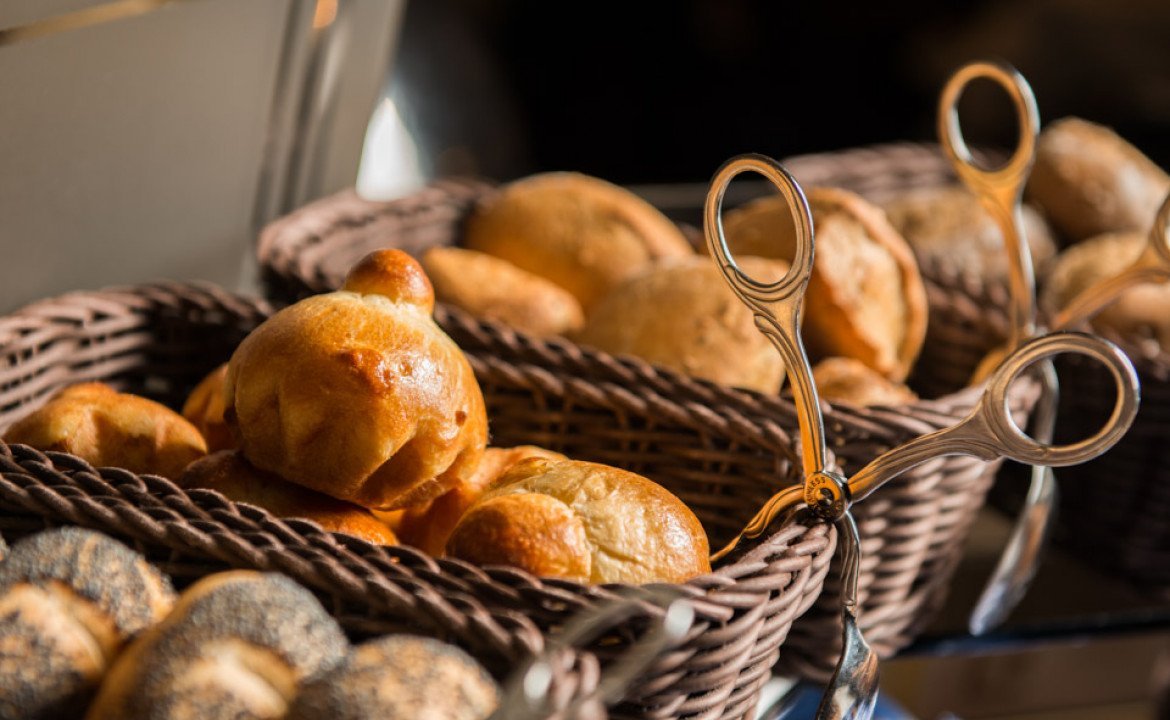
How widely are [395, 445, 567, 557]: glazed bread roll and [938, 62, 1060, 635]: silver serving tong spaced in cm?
49

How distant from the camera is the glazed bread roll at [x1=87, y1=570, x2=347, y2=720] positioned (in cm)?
50

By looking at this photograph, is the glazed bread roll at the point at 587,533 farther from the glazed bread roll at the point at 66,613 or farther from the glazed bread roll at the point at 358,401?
the glazed bread roll at the point at 66,613

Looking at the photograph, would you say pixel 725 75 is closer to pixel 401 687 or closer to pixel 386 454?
pixel 386 454

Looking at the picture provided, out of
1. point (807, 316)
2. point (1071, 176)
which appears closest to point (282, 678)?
point (807, 316)

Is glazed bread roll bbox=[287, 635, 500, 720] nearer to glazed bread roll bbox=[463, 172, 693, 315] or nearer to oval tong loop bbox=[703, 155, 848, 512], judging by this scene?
oval tong loop bbox=[703, 155, 848, 512]

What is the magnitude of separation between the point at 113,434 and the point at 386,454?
206mm

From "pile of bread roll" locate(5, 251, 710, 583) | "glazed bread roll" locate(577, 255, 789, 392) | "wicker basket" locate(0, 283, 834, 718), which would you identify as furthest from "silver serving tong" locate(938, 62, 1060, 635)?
"pile of bread roll" locate(5, 251, 710, 583)

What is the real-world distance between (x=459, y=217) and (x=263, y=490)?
2.15 ft

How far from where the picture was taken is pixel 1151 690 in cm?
115

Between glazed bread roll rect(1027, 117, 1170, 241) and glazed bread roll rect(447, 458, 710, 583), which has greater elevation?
glazed bread roll rect(1027, 117, 1170, 241)

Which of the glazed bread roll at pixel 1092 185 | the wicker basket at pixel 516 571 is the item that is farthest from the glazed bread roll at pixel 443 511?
the glazed bread roll at pixel 1092 185

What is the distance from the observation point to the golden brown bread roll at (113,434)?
0.74m

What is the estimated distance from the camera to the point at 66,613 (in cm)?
54

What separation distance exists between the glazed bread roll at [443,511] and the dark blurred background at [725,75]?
1606 mm
